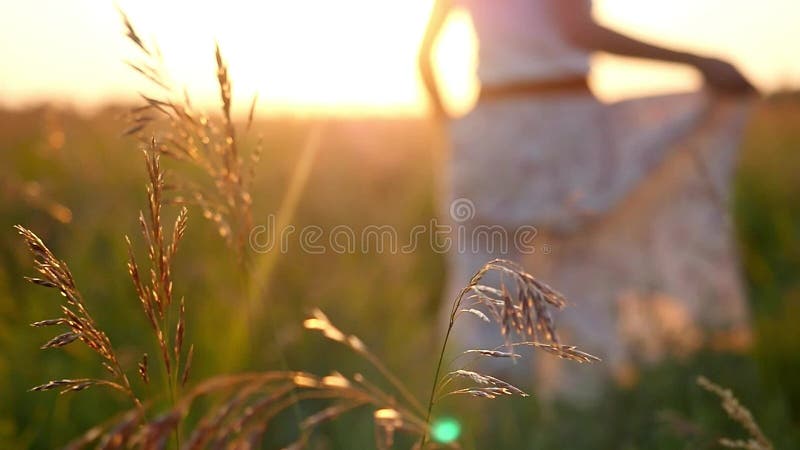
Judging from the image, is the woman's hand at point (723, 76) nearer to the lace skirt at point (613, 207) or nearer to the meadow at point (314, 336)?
the lace skirt at point (613, 207)

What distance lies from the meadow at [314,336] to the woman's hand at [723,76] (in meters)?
0.78

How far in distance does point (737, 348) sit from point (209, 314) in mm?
1664

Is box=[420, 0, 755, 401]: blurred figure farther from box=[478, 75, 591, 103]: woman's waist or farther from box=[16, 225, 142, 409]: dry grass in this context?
box=[16, 225, 142, 409]: dry grass

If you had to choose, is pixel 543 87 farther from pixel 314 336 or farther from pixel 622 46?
Answer: pixel 314 336

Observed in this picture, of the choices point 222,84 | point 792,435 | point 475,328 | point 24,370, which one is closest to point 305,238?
point 475,328

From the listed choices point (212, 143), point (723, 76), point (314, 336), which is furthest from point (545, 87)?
point (212, 143)

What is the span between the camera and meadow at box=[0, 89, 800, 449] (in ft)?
6.21

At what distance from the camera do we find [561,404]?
7.89 ft

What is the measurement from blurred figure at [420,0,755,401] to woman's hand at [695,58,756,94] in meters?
0.08

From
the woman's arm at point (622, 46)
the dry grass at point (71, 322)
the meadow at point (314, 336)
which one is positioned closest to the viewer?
the dry grass at point (71, 322)

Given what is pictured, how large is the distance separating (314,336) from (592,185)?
108 centimetres

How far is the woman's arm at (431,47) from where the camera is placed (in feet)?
9.02

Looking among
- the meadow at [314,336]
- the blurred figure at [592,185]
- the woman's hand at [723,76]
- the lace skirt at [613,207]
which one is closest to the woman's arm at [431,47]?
the blurred figure at [592,185]

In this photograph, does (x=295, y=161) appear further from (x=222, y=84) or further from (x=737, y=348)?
(x=222, y=84)
